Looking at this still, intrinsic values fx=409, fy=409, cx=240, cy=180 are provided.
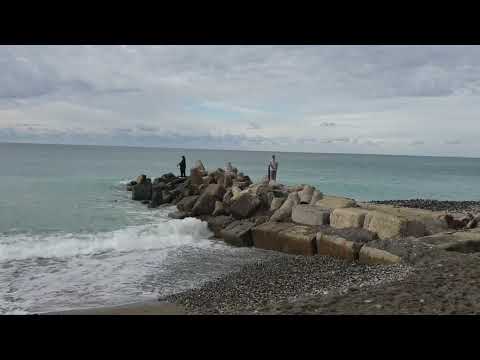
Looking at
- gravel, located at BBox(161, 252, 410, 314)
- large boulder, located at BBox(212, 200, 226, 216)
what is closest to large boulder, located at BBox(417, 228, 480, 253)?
gravel, located at BBox(161, 252, 410, 314)

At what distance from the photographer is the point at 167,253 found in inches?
489

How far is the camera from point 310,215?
42.0 feet

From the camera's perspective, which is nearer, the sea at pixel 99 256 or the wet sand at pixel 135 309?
the wet sand at pixel 135 309

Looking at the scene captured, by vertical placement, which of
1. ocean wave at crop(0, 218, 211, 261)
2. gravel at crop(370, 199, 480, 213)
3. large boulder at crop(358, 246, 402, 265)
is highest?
gravel at crop(370, 199, 480, 213)

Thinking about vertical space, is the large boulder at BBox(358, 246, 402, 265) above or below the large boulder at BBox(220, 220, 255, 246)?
above

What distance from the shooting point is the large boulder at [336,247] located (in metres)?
9.99

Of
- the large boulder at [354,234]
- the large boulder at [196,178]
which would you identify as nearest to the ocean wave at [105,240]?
the large boulder at [354,234]

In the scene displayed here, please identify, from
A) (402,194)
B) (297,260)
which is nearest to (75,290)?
(297,260)

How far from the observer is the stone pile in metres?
10.5

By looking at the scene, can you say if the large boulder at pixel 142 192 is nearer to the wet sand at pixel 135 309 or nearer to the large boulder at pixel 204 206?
the large boulder at pixel 204 206

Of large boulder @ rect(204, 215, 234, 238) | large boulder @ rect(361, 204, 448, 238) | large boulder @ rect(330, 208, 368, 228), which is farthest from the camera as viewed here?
large boulder @ rect(204, 215, 234, 238)

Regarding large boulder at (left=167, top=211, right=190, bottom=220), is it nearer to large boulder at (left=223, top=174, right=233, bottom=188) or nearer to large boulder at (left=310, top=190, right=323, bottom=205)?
large boulder at (left=223, top=174, right=233, bottom=188)

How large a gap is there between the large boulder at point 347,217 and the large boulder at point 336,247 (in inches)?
41.4
